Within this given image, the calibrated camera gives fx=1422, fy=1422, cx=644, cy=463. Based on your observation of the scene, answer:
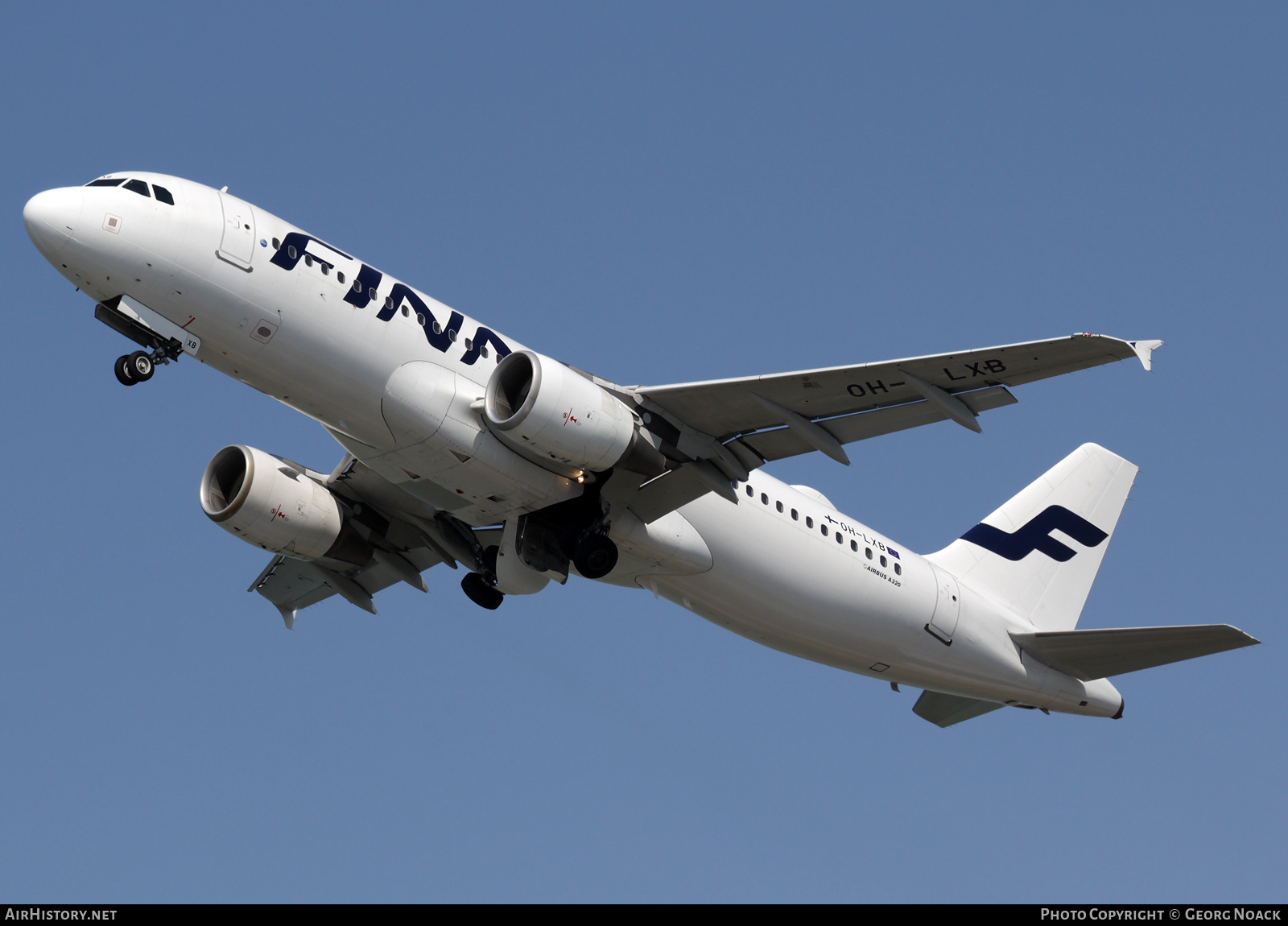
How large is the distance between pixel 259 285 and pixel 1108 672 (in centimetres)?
1816

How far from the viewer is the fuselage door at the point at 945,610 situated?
27.6m

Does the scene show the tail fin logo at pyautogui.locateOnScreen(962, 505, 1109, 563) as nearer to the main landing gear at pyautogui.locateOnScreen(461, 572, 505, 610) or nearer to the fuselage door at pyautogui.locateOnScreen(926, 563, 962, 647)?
the fuselage door at pyautogui.locateOnScreen(926, 563, 962, 647)

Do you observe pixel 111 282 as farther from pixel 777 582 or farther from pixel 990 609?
pixel 990 609

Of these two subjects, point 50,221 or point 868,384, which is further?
point 868,384

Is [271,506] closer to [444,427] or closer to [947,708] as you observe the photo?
[444,427]

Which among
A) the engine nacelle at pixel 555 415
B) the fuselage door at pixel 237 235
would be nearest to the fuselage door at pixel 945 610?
the engine nacelle at pixel 555 415

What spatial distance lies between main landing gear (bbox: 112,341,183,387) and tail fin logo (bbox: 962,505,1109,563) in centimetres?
1741

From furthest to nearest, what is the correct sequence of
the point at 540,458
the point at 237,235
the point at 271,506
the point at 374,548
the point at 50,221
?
the point at 374,548
the point at 271,506
the point at 540,458
the point at 237,235
the point at 50,221

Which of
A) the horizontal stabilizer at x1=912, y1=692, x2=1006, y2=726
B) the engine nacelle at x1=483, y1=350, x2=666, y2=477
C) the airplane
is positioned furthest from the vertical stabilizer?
the engine nacelle at x1=483, y1=350, x2=666, y2=477

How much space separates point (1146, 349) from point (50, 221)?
50.3 ft

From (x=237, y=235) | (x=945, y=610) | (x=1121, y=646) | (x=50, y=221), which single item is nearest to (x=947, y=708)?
(x=945, y=610)

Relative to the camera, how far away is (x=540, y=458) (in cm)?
2247

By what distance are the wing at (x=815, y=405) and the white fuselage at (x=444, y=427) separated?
134 cm

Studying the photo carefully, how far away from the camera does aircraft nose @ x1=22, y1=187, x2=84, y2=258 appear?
20234 millimetres
